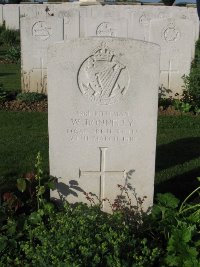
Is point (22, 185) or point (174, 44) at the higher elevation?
point (174, 44)

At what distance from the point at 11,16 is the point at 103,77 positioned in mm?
28161

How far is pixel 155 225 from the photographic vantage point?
12.0ft

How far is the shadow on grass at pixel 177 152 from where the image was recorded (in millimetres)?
5652

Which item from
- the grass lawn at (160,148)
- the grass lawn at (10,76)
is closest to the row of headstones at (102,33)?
the grass lawn at (10,76)

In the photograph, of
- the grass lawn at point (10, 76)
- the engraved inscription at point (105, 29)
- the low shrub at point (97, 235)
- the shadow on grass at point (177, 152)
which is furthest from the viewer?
the grass lawn at point (10, 76)

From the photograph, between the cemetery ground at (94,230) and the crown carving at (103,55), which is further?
the crown carving at (103,55)

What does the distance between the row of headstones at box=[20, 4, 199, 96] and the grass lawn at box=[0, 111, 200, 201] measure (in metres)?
1.31

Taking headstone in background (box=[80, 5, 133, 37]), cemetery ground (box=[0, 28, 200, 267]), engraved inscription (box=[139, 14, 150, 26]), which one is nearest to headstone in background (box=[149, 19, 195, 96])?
headstone in background (box=[80, 5, 133, 37])

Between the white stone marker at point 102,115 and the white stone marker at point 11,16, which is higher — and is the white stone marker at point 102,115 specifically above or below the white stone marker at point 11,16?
below


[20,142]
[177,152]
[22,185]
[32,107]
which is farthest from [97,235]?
[32,107]

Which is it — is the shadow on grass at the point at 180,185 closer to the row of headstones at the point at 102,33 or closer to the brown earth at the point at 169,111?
the brown earth at the point at 169,111

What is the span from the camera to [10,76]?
12352mm

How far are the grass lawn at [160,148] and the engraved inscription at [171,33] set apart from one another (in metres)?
1.55

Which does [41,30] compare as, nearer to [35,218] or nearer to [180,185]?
[180,185]
